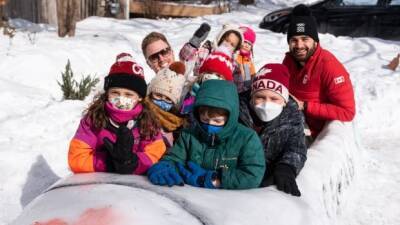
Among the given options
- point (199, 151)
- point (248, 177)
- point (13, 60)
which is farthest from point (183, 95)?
point (13, 60)

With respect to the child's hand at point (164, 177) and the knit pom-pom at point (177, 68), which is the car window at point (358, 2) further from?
the child's hand at point (164, 177)

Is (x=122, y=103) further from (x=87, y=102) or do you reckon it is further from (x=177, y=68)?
(x=87, y=102)

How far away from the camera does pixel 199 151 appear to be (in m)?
A: 2.77

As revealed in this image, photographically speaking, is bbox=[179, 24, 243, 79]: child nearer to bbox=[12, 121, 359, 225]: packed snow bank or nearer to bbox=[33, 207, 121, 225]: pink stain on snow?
bbox=[12, 121, 359, 225]: packed snow bank

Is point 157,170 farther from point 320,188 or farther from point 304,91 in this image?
point 304,91

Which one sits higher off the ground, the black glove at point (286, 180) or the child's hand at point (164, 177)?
the child's hand at point (164, 177)

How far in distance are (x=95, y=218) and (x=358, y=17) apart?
9.93 m

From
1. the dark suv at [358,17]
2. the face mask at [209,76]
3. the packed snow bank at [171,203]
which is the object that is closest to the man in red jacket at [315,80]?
the face mask at [209,76]

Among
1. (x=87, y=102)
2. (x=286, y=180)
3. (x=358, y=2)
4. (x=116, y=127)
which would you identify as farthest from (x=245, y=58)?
(x=358, y=2)

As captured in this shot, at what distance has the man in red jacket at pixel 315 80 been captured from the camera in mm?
3953

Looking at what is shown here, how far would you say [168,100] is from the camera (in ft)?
11.3

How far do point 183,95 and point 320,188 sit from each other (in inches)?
51.7

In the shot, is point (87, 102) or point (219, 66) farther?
point (87, 102)

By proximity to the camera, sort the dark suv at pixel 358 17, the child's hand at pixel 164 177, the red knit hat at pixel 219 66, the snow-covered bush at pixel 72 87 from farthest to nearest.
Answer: the dark suv at pixel 358 17
the snow-covered bush at pixel 72 87
the red knit hat at pixel 219 66
the child's hand at pixel 164 177
